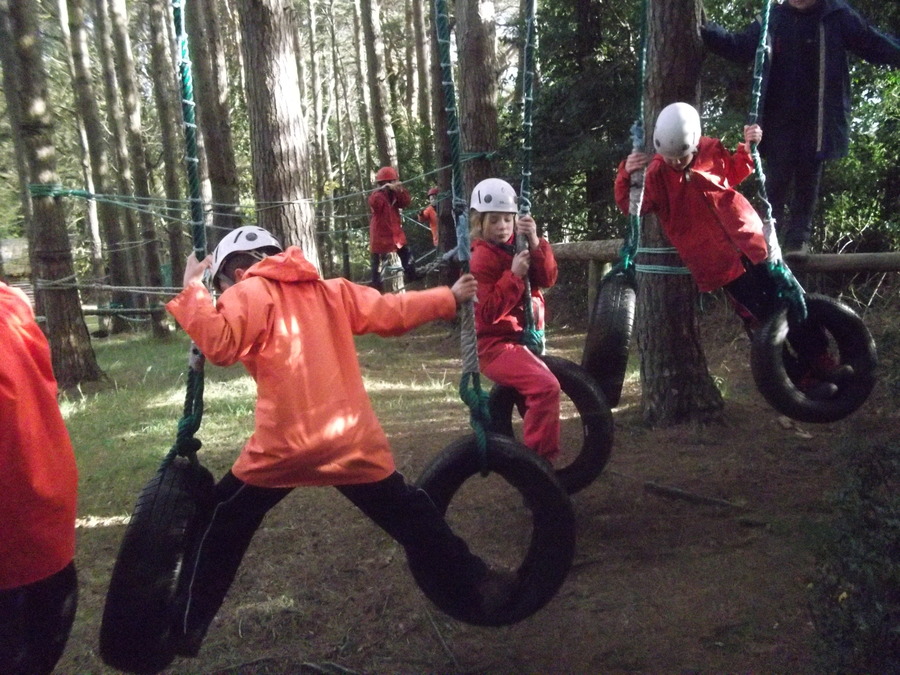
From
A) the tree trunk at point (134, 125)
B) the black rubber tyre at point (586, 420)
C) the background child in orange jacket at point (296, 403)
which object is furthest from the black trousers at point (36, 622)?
the tree trunk at point (134, 125)

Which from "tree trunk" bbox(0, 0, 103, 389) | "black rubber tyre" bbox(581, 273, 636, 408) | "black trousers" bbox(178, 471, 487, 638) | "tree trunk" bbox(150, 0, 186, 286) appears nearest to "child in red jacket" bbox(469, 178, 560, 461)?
"black rubber tyre" bbox(581, 273, 636, 408)

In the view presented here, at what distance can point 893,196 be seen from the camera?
747 centimetres

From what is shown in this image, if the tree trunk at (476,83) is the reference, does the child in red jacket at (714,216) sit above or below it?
below

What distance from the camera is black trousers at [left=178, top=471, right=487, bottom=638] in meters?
2.66

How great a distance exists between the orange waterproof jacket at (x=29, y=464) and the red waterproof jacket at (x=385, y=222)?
779 centimetres

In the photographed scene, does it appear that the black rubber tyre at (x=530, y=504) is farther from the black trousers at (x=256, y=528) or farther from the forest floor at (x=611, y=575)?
the forest floor at (x=611, y=575)

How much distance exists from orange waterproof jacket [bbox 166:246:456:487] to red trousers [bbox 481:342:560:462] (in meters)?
1.07

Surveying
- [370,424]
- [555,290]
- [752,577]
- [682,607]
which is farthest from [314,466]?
[555,290]

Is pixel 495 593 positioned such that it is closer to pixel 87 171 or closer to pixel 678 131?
pixel 678 131

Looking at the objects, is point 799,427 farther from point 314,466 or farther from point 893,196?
point 314,466

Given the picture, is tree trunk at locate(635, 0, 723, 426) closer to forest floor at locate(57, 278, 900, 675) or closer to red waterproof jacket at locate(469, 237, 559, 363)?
forest floor at locate(57, 278, 900, 675)

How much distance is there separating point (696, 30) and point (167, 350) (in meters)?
8.99

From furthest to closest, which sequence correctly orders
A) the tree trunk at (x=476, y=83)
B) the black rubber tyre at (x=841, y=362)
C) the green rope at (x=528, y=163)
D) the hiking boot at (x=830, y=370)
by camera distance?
the tree trunk at (x=476, y=83)
the hiking boot at (x=830, y=370)
the black rubber tyre at (x=841, y=362)
the green rope at (x=528, y=163)

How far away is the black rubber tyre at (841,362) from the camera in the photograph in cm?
362
